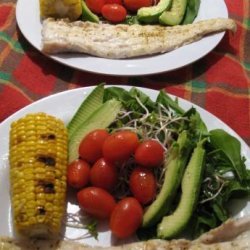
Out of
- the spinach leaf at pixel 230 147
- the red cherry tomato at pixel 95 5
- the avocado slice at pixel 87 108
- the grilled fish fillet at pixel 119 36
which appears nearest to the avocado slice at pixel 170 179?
the spinach leaf at pixel 230 147

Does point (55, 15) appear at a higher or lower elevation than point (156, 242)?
higher

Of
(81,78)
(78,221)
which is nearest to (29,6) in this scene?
(81,78)

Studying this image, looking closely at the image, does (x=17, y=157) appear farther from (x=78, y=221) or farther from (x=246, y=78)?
(x=246, y=78)

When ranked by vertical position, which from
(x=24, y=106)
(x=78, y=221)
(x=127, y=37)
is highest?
(x=127, y=37)

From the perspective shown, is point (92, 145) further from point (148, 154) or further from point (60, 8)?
point (60, 8)

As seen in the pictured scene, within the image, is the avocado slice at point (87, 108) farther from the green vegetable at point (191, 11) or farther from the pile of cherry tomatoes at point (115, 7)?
the green vegetable at point (191, 11)

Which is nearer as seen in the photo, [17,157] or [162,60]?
[17,157]
